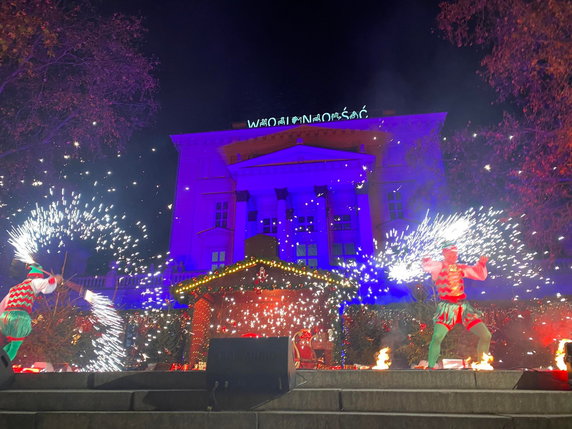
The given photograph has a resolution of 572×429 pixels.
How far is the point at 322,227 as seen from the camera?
79.1 ft

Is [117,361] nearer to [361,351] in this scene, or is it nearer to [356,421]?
[361,351]

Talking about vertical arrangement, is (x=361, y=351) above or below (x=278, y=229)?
below

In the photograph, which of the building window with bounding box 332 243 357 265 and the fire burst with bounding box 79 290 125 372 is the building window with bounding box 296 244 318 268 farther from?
the fire burst with bounding box 79 290 125 372

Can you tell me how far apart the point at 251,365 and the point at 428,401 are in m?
2.19

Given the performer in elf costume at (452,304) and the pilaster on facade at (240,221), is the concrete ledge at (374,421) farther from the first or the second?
the pilaster on facade at (240,221)

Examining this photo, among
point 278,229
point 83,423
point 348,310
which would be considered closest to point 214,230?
point 278,229

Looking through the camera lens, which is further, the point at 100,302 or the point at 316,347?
the point at 100,302

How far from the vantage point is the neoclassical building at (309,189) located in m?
24.4

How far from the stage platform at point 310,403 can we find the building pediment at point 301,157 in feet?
64.9

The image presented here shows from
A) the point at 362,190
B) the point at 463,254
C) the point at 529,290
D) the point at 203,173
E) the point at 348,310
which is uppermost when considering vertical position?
the point at 203,173

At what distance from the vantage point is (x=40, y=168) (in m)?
16.9

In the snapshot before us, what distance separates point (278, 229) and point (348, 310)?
9.75 metres

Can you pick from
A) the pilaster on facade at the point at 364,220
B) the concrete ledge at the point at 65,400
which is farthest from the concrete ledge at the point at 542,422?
the pilaster on facade at the point at 364,220

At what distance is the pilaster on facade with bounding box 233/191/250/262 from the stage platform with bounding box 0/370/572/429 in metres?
18.7
